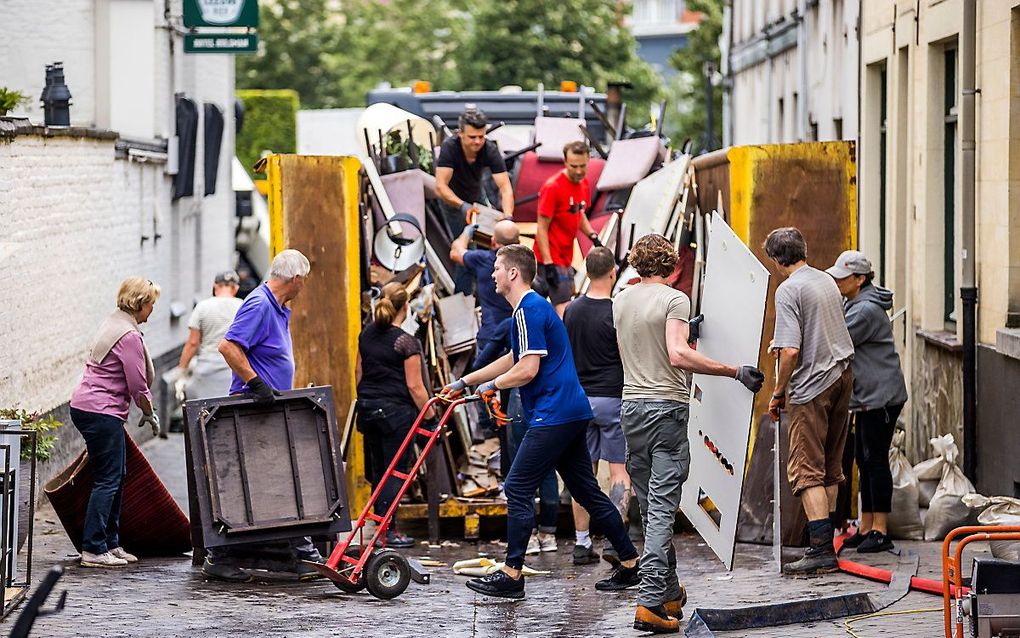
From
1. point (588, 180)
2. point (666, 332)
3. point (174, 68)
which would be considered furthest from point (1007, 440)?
point (174, 68)

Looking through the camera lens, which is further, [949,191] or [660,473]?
[949,191]

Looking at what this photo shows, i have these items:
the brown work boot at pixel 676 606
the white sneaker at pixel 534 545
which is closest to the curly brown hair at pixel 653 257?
the brown work boot at pixel 676 606

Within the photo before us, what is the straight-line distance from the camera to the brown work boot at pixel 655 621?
8.15 meters

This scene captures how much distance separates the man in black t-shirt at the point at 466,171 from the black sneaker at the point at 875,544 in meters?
3.61

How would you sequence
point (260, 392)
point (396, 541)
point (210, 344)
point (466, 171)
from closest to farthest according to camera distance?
1. point (260, 392)
2. point (396, 541)
3. point (466, 171)
4. point (210, 344)

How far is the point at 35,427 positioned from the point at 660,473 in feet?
12.5

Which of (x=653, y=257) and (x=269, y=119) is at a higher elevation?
(x=269, y=119)

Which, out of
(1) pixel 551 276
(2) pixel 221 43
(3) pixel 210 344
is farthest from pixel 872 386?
(2) pixel 221 43

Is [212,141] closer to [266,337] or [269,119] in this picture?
[266,337]

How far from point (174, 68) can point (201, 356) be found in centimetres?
593

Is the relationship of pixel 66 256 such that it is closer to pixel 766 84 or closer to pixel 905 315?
pixel 905 315

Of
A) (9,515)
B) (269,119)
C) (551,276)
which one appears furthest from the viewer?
(269,119)

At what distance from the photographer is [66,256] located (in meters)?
13.2

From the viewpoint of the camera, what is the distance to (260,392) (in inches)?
369
